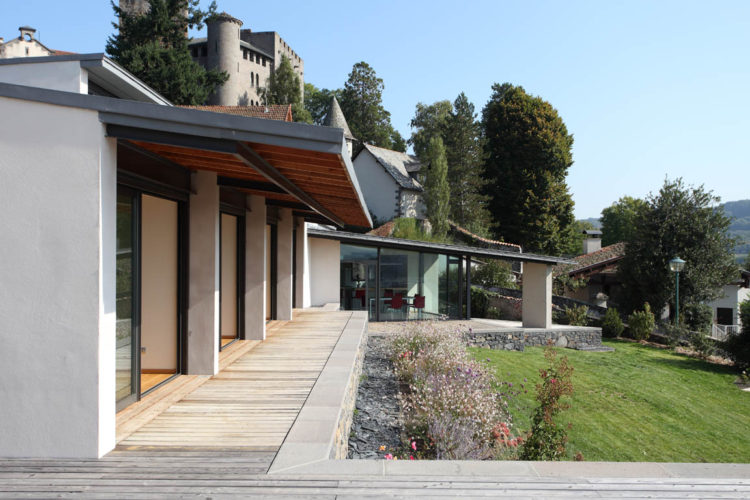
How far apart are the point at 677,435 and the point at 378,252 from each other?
9023 millimetres

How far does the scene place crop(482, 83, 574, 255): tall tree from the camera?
36.2 m

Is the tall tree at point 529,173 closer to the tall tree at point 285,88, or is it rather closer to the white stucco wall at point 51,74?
the tall tree at point 285,88

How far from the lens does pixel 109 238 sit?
12.5ft

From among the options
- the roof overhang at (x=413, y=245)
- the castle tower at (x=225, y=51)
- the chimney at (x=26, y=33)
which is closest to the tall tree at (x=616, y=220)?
the castle tower at (x=225, y=51)

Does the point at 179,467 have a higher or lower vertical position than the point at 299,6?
lower

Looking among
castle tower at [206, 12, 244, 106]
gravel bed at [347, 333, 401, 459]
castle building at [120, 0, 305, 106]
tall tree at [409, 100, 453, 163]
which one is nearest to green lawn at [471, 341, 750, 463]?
gravel bed at [347, 333, 401, 459]

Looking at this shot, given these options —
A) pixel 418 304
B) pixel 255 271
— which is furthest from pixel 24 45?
pixel 255 271

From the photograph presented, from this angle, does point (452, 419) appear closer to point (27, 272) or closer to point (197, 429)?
point (197, 429)

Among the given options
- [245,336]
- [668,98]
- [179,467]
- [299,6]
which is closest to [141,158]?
[179,467]

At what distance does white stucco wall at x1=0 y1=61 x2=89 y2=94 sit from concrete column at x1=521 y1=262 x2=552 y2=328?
42.2 feet

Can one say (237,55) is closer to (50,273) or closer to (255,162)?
(255,162)

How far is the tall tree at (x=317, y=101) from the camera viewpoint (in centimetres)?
6125

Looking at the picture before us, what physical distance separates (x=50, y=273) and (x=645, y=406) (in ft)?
35.3

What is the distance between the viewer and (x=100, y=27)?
32.5m
